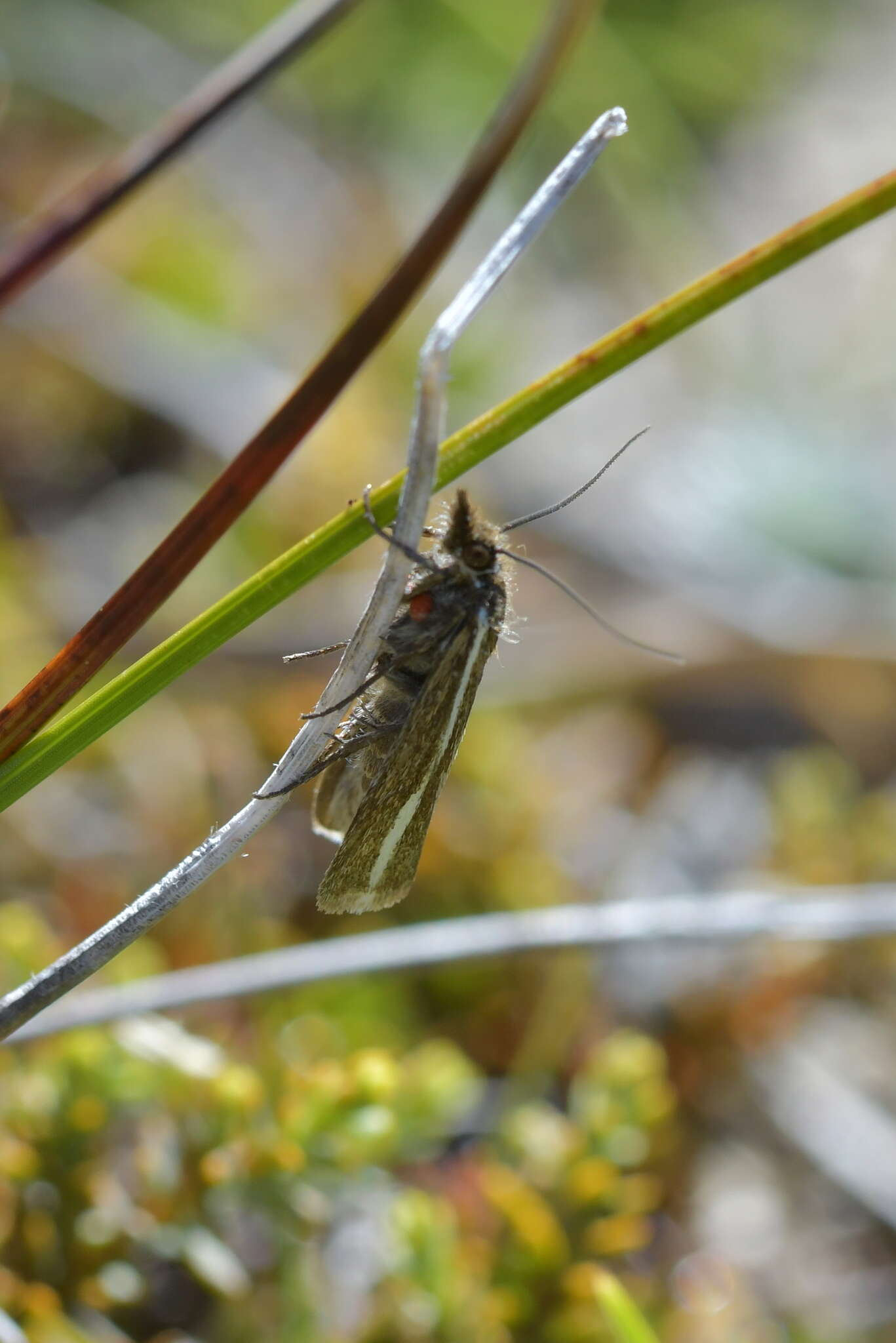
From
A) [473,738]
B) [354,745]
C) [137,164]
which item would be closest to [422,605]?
[354,745]

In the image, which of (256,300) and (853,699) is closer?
(853,699)

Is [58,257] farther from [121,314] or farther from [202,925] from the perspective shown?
[121,314]

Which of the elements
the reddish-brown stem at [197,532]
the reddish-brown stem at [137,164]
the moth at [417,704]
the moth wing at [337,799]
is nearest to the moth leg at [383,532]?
the reddish-brown stem at [197,532]

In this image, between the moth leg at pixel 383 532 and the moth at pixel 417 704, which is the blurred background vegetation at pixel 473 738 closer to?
the moth at pixel 417 704

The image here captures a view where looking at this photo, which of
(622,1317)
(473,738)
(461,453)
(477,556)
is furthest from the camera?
(473,738)

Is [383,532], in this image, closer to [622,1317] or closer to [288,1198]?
[622,1317]

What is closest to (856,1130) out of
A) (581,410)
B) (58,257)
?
(58,257)

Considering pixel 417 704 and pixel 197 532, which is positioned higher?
pixel 197 532
